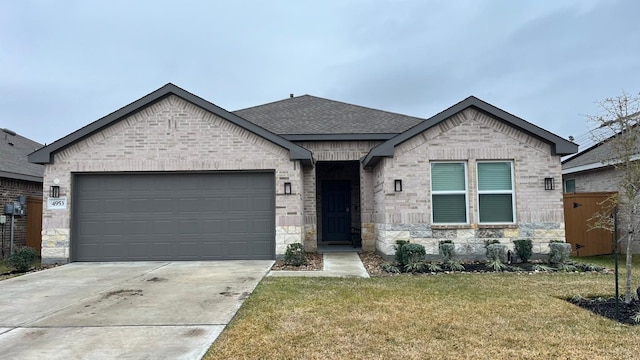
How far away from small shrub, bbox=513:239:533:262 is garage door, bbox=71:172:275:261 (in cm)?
621

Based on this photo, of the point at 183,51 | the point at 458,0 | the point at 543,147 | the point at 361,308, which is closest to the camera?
the point at 361,308

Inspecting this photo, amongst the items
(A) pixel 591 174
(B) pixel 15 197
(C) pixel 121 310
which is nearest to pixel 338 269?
(C) pixel 121 310

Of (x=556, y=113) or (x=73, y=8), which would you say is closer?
(x=73, y=8)

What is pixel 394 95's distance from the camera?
38.8 metres

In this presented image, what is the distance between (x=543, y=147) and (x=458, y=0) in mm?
9492

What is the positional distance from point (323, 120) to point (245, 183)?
171 inches

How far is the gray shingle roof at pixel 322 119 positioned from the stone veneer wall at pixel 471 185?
2433 millimetres

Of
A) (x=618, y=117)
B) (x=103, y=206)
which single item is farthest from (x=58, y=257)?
(x=618, y=117)

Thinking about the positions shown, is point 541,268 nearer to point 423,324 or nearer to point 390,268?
point 390,268

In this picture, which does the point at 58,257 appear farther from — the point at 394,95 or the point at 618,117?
the point at 394,95

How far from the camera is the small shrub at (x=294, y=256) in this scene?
10.2m

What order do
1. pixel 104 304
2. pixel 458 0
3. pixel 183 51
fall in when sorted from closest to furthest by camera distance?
pixel 104 304 → pixel 458 0 → pixel 183 51

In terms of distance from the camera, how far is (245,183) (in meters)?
11.4

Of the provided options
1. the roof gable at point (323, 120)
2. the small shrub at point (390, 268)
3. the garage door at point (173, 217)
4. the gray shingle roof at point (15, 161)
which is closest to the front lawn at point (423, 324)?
the small shrub at point (390, 268)
